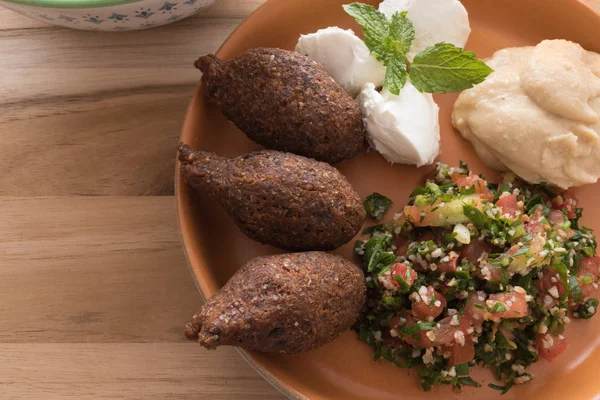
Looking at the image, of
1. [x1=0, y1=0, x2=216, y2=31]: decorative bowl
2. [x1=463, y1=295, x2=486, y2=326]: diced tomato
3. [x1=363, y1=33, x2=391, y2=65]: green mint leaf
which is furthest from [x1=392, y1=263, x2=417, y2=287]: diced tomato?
[x1=0, y1=0, x2=216, y2=31]: decorative bowl

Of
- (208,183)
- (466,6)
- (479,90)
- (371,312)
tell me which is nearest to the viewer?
(208,183)

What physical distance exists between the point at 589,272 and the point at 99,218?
1.98m

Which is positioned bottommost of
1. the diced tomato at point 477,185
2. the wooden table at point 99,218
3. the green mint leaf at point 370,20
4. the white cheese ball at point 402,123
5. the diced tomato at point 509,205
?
the wooden table at point 99,218

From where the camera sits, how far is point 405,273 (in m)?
2.00

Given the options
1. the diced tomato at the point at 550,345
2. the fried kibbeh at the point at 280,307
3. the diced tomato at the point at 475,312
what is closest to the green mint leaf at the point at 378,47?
the fried kibbeh at the point at 280,307

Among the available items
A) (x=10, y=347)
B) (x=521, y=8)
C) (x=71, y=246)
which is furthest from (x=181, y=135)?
(x=521, y=8)

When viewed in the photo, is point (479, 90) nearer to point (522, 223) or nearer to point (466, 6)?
point (466, 6)

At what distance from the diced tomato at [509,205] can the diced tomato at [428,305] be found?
0.42 m

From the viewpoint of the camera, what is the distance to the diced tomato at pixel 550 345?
206cm

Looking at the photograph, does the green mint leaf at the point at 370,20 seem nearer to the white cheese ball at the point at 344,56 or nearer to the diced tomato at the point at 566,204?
the white cheese ball at the point at 344,56

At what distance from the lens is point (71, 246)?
2285 mm

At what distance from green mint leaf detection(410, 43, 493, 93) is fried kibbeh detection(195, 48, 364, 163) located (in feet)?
0.96

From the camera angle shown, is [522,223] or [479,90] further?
[479,90]

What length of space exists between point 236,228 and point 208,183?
326mm
